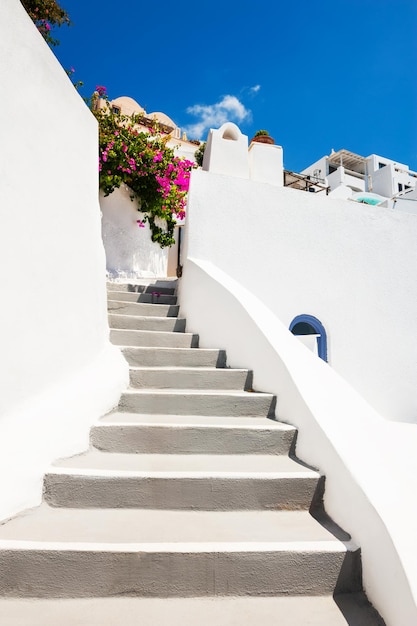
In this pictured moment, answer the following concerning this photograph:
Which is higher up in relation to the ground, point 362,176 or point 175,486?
point 362,176

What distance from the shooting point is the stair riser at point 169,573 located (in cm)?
150

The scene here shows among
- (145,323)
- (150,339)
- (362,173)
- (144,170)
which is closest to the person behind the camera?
(150,339)

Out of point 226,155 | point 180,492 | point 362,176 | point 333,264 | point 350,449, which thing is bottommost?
point 180,492

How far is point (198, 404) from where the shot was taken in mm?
2789

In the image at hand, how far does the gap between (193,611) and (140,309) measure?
11.4ft

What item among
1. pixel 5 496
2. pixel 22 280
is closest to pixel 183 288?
pixel 22 280

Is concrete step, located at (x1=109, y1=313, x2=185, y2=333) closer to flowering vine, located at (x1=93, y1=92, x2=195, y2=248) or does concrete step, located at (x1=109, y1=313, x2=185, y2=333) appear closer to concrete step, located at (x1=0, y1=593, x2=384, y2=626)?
concrete step, located at (x1=0, y1=593, x2=384, y2=626)

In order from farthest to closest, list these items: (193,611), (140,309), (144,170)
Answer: (144,170) → (140,309) → (193,611)

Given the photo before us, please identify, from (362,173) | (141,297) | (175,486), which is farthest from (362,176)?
(175,486)

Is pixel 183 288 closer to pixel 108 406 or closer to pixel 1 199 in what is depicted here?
pixel 108 406

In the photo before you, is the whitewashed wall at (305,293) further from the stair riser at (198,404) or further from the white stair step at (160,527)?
the white stair step at (160,527)

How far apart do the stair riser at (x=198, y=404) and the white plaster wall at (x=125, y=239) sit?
4.16 m

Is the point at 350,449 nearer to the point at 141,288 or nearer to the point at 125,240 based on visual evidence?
the point at 141,288

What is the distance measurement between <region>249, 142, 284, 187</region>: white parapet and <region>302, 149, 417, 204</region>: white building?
17.7 metres
